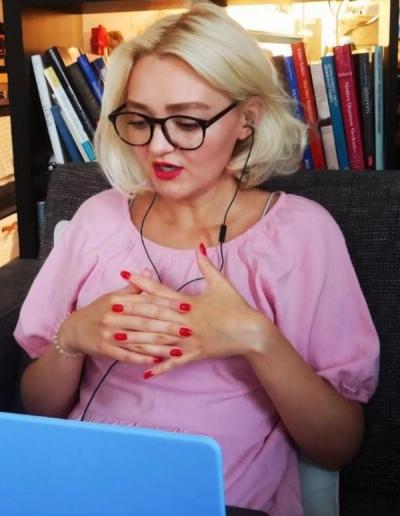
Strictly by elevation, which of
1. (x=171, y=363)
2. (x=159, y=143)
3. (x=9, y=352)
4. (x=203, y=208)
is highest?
(x=159, y=143)

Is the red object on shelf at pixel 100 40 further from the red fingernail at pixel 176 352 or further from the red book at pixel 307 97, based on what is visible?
the red fingernail at pixel 176 352

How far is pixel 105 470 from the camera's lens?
1.60 ft

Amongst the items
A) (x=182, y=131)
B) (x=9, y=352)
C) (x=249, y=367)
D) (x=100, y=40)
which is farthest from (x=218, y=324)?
(x=100, y=40)

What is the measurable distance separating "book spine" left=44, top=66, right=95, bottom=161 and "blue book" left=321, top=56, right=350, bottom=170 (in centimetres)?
56

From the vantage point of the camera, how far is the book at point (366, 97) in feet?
4.46

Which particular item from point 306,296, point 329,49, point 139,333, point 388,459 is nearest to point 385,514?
point 388,459

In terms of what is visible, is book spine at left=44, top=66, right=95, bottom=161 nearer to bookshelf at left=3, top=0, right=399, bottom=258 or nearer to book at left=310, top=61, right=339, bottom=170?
bookshelf at left=3, top=0, right=399, bottom=258

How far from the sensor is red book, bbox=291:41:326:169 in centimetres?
138

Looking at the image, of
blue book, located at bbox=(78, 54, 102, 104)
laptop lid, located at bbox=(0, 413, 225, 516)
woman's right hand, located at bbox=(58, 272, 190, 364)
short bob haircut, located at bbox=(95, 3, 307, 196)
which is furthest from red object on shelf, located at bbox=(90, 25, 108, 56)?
laptop lid, located at bbox=(0, 413, 225, 516)

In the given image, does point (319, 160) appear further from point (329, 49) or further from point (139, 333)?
point (139, 333)

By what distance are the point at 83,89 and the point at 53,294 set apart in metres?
0.61

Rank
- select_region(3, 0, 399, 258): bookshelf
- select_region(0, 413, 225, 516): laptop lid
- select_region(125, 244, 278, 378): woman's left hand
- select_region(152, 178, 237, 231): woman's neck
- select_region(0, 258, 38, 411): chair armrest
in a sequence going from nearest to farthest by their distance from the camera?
1. select_region(0, 413, 225, 516): laptop lid
2. select_region(125, 244, 278, 378): woman's left hand
3. select_region(152, 178, 237, 231): woman's neck
4. select_region(0, 258, 38, 411): chair armrest
5. select_region(3, 0, 399, 258): bookshelf

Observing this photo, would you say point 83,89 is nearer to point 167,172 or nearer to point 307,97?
point 307,97

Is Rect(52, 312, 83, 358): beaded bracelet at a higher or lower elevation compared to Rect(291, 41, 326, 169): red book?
lower
